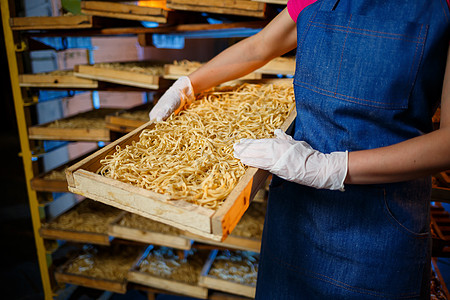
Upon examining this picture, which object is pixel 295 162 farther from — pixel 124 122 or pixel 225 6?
pixel 124 122

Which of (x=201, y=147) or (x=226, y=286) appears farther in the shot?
(x=226, y=286)

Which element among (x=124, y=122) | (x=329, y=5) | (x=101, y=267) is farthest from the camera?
(x=101, y=267)

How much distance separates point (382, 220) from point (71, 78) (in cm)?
280

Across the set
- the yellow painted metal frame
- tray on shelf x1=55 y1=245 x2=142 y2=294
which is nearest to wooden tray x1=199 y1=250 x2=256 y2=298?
tray on shelf x1=55 y1=245 x2=142 y2=294

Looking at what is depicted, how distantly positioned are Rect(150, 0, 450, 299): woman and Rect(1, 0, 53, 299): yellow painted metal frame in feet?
8.15

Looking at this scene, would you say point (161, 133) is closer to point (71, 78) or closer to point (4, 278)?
point (71, 78)

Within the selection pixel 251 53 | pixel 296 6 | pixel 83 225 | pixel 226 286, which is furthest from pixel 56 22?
pixel 226 286

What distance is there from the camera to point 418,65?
1.23 metres

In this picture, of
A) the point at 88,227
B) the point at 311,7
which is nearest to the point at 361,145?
the point at 311,7

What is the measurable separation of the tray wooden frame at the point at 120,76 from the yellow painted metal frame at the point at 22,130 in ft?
2.09

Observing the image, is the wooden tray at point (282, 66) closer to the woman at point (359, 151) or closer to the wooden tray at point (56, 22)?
the woman at point (359, 151)

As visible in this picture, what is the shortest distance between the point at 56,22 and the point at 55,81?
1.77ft

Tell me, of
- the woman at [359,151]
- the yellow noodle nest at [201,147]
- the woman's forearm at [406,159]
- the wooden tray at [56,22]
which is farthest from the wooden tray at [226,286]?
the wooden tray at [56,22]

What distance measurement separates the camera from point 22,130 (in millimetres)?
3109
